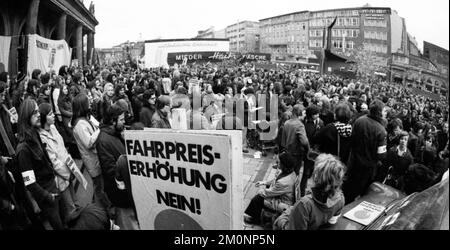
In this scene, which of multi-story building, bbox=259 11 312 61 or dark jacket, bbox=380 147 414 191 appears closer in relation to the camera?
dark jacket, bbox=380 147 414 191

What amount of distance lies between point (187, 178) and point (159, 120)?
9.02ft

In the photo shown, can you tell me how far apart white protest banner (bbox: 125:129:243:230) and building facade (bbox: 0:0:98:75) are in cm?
688

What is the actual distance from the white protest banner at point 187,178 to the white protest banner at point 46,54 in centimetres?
653

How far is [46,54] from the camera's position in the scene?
7.73 metres

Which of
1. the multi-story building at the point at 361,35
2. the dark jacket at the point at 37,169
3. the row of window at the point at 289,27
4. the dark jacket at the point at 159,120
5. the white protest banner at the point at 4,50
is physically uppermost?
the row of window at the point at 289,27

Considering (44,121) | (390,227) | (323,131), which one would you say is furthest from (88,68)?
(390,227)

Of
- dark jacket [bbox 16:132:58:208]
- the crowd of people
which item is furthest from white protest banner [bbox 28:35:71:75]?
dark jacket [bbox 16:132:58:208]

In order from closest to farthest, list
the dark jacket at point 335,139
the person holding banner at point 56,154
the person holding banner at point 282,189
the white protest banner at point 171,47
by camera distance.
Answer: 1. the person holding banner at point 56,154
2. the person holding banner at point 282,189
3. the dark jacket at point 335,139
4. the white protest banner at point 171,47

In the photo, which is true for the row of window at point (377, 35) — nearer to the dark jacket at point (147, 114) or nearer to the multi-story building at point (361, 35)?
the multi-story building at point (361, 35)

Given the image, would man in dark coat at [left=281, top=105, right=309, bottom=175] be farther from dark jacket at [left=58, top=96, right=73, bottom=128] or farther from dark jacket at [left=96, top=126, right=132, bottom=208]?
dark jacket at [left=58, top=96, right=73, bottom=128]

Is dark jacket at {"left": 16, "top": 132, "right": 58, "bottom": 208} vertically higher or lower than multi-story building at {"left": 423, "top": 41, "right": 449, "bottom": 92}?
lower

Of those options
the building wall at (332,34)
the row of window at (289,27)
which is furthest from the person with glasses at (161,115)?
the row of window at (289,27)

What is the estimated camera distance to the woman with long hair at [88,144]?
3.43m

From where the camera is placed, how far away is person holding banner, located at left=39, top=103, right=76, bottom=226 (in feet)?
10.1
